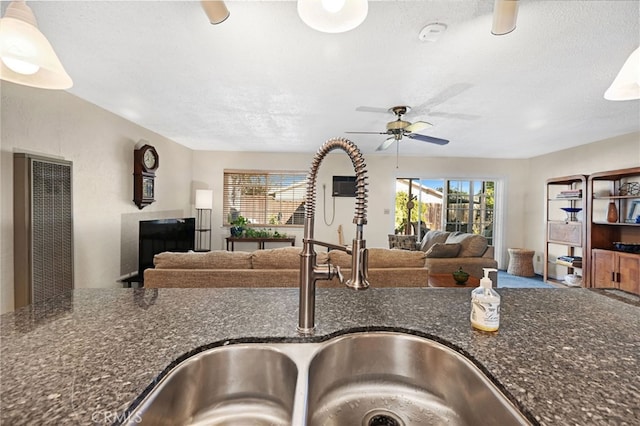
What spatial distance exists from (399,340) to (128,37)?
2.26m

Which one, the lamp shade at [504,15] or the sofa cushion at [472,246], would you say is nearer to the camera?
the lamp shade at [504,15]

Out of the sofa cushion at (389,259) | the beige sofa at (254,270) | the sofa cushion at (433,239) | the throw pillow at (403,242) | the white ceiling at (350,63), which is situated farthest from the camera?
the throw pillow at (403,242)

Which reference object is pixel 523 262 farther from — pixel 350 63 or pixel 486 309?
pixel 486 309

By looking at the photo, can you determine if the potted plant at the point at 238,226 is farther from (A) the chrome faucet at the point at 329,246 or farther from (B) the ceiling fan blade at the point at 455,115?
(A) the chrome faucet at the point at 329,246

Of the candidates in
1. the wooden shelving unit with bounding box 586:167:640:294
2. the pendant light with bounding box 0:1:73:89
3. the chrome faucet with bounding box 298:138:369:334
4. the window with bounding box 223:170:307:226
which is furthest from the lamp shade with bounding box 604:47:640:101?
the window with bounding box 223:170:307:226

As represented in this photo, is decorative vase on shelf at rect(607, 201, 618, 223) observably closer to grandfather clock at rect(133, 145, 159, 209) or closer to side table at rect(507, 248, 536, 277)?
side table at rect(507, 248, 536, 277)

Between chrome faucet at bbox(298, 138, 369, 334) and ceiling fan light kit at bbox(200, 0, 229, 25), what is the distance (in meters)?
0.83

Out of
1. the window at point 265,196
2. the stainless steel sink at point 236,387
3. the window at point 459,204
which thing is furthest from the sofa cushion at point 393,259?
the window at point 459,204

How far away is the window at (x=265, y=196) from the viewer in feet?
19.4

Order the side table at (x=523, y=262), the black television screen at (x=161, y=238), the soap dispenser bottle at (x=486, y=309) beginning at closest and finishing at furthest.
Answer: the soap dispenser bottle at (x=486, y=309) → the black television screen at (x=161, y=238) → the side table at (x=523, y=262)

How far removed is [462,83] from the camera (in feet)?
7.81

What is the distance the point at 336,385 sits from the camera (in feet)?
2.77

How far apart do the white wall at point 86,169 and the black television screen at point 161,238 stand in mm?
273

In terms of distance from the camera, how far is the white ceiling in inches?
61.6
